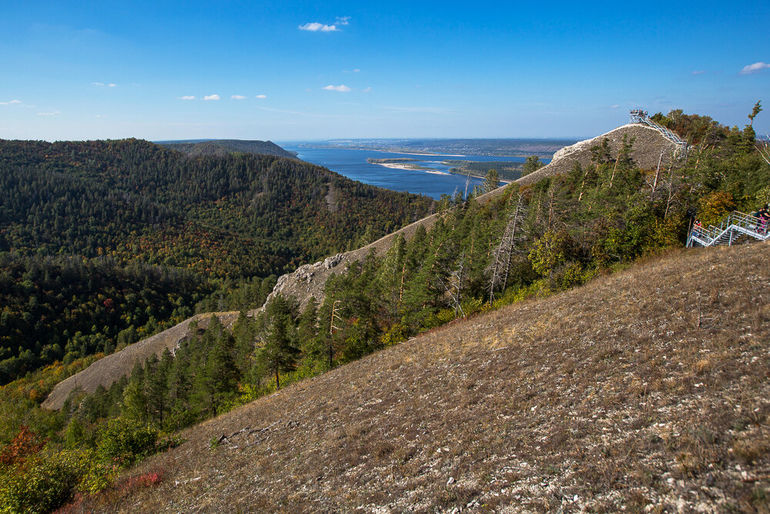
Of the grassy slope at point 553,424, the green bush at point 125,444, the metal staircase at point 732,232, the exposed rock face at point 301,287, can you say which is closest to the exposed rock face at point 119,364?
the exposed rock face at point 301,287

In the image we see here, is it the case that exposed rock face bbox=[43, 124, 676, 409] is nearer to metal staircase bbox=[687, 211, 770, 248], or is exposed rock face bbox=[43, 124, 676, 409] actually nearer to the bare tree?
the bare tree

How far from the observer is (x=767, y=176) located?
27891mm

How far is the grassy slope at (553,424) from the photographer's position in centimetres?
675

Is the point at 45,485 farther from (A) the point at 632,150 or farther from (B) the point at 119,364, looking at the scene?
(B) the point at 119,364

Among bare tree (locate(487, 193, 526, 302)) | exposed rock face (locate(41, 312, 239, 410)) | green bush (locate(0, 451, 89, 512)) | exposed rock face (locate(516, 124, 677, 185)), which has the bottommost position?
exposed rock face (locate(41, 312, 239, 410))

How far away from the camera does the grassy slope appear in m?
6.75

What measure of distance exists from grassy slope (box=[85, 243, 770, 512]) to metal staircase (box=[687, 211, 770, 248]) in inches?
166

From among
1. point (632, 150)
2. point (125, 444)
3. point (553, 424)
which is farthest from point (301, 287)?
point (553, 424)

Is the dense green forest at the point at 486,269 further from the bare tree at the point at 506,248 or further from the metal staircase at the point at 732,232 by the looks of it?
the metal staircase at the point at 732,232

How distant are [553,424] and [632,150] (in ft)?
223

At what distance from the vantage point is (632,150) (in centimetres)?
6069

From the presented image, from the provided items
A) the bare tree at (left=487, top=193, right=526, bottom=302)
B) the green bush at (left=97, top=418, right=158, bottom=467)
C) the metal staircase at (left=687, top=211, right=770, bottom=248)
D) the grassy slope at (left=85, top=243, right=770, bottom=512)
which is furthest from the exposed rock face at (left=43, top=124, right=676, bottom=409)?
the grassy slope at (left=85, top=243, right=770, bottom=512)

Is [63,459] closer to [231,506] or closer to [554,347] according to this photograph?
[231,506]

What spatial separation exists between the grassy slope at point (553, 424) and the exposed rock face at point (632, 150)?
49715 millimetres
